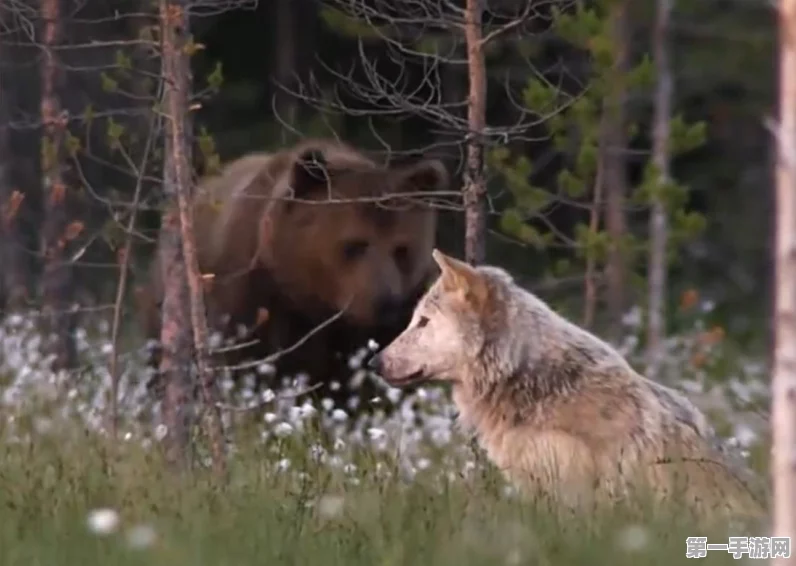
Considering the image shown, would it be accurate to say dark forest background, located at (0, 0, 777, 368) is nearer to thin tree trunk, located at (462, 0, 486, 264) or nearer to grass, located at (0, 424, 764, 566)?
thin tree trunk, located at (462, 0, 486, 264)

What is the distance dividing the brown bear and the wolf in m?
3.58

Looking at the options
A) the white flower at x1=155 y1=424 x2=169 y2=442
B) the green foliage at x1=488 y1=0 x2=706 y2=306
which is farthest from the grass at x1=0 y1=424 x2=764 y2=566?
the green foliage at x1=488 y1=0 x2=706 y2=306

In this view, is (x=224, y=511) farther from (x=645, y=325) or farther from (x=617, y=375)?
(x=645, y=325)

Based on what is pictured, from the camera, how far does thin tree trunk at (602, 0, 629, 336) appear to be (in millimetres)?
11797

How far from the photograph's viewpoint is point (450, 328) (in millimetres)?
7195

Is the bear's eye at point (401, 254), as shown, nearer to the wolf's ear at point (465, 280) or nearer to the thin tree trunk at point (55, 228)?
the thin tree trunk at point (55, 228)

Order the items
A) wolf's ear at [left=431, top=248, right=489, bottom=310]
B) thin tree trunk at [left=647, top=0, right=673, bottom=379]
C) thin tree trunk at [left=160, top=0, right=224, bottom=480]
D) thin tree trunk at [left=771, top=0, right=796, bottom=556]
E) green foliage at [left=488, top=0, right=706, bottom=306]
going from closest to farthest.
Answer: thin tree trunk at [left=771, top=0, right=796, bottom=556] < wolf's ear at [left=431, top=248, right=489, bottom=310] < thin tree trunk at [left=160, top=0, right=224, bottom=480] < green foliage at [left=488, top=0, right=706, bottom=306] < thin tree trunk at [left=647, top=0, right=673, bottom=379]

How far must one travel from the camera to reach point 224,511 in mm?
5715

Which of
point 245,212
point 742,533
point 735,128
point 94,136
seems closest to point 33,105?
point 94,136

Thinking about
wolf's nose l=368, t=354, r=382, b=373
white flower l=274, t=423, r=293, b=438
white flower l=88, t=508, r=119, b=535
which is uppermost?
wolf's nose l=368, t=354, r=382, b=373

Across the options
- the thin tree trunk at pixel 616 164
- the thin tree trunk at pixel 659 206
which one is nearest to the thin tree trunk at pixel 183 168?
the thin tree trunk at pixel 616 164

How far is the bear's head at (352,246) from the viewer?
10922 millimetres

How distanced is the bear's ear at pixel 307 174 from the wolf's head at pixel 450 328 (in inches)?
118

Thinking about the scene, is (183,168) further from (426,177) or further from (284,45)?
(284,45)
